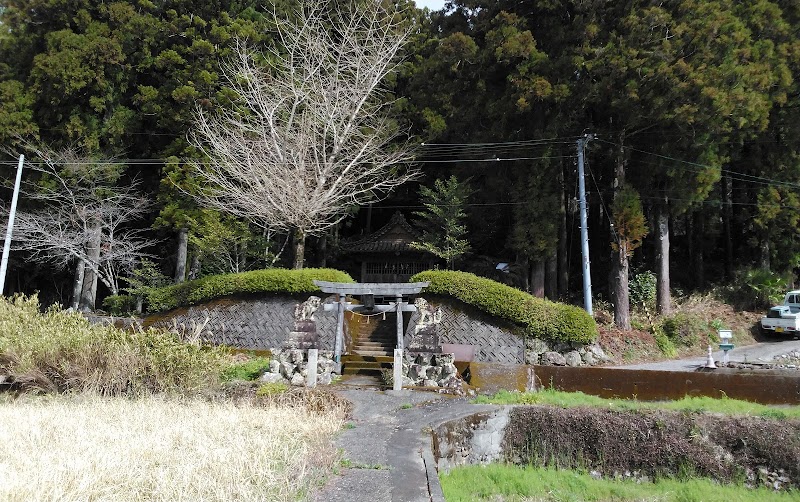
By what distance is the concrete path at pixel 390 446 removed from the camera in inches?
165

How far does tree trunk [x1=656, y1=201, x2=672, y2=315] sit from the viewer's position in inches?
569

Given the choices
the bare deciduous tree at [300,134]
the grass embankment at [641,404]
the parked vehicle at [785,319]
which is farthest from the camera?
the parked vehicle at [785,319]

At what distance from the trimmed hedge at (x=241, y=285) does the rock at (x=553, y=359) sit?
5507 mm

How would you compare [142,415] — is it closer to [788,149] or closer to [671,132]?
[671,132]

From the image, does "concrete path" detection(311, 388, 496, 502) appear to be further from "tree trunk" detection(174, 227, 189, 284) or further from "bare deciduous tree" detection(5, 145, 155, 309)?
"bare deciduous tree" detection(5, 145, 155, 309)

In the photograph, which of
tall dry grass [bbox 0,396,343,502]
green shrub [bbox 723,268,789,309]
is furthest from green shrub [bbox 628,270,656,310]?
tall dry grass [bbox 0,396,343,502]

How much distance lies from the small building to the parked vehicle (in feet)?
34.0

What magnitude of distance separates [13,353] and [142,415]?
3347 mm

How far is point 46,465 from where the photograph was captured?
4078 millimetres

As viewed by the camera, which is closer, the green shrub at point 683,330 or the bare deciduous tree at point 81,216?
the green shrub at point 683,330

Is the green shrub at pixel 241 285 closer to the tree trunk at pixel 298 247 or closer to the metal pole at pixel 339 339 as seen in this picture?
the tree trunk at pixel 298 247

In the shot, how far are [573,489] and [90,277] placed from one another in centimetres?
1638

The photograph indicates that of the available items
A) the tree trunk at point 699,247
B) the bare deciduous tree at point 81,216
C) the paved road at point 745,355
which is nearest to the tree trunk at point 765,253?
the tree trunk at point 699,247

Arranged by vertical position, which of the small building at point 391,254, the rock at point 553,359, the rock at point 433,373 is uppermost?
the small building at point 391,254
